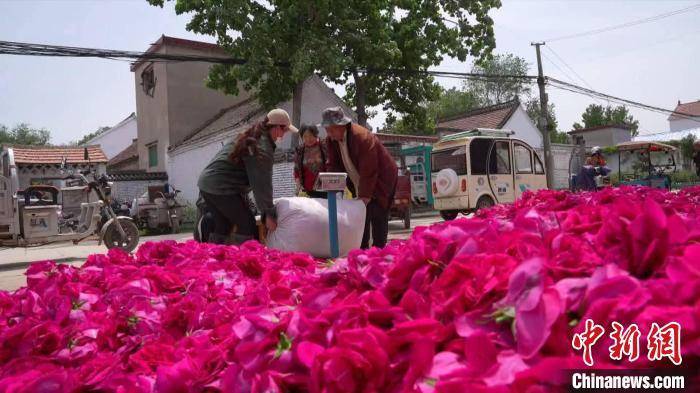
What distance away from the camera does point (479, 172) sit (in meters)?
12.1

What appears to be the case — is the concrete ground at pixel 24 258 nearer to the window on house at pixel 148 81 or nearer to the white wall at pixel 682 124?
the window on house at pixel 148 81

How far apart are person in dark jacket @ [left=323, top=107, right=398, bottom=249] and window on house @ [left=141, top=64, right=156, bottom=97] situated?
64.0ft

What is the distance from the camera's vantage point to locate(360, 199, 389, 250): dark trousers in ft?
14.6

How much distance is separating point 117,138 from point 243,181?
40.6 m

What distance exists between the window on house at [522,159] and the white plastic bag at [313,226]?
31.0 feet

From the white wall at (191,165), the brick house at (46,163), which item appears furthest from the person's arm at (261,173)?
the brick house at (46,163)

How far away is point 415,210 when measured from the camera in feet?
59.5

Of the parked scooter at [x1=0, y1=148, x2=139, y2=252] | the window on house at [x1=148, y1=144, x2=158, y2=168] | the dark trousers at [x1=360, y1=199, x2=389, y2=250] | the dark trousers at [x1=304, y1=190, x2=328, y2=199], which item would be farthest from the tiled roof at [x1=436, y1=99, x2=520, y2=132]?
the dark trousers at [x1=360, y1=199, x2=389, y2=250]

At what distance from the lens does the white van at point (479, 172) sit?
11.9 metres

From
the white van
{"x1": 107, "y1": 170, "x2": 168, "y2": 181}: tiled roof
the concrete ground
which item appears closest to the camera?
the concrete ground

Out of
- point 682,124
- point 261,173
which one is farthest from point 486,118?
point 682,124

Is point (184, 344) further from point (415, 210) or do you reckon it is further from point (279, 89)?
point (415, 210)

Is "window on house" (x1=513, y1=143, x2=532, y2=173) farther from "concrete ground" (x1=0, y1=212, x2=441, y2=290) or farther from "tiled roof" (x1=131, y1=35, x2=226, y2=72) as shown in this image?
"tiled roof" (x1=131, y1=35, x2=226, y2=72)

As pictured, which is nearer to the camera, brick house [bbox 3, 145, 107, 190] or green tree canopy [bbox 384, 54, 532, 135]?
brick house [bbox 3, 145, 107, 190]
